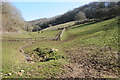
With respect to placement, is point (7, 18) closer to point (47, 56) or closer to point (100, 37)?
point (100, 37)

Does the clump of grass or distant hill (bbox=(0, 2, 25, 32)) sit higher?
distant hill (bbox=(0, 2, 25, 32))

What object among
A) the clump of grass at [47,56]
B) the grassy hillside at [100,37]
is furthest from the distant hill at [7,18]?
the clump of grass at [47,56]

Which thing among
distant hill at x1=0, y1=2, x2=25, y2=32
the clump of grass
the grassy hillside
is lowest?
the clump of grass

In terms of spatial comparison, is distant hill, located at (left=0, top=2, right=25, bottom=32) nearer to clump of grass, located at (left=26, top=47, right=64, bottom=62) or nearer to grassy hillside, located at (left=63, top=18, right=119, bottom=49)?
grassy hillside, located at (left=63, top=18, right=119, bottom=49)

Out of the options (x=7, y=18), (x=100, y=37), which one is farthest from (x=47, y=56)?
(x=7, y=18)

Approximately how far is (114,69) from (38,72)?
18.1 feet

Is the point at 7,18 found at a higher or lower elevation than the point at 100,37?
higher

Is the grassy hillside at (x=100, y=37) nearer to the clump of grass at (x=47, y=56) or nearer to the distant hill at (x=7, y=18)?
the clump of grass at (x=47, y=56)

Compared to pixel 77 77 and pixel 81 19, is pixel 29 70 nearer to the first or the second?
pixel 77 77

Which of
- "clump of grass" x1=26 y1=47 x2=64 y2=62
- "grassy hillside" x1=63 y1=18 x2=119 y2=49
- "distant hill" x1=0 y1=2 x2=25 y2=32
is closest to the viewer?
"clump of grass" x1=26 y1=47 x2=64 y2=62

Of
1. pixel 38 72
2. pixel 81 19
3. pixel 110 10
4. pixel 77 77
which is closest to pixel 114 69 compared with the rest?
pixel 77 77

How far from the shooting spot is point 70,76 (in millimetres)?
7977

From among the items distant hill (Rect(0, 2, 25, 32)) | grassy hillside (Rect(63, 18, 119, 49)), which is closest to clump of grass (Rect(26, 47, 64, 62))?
grassy hillside (Rect(63, 18, 119, 49))

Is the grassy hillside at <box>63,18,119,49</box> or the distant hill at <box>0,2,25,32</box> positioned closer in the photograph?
the grassy hillside at <box>63,18,119,49</box>
